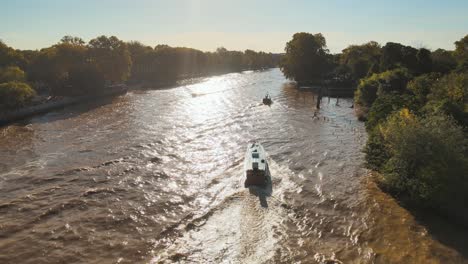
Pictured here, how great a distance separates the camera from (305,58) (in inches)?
4045

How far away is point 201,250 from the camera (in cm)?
2039

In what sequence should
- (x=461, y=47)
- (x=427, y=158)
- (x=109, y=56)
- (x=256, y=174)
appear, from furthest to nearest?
(x=109, y=56) → (x=461, y=47) → (x=256, y=174) → (x=427, y=158)

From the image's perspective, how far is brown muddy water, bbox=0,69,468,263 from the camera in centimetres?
2034

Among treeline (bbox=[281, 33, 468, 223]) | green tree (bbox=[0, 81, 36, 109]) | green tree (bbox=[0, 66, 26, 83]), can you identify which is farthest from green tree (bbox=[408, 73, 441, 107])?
green tree (bbox=[0, 66, 26, 83])

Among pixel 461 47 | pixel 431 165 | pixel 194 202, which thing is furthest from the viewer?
pixel 461 47

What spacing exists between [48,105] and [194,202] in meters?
51.8

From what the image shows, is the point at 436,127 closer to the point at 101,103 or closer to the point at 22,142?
the point at 22,142

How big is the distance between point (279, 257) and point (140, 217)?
34.1 ft

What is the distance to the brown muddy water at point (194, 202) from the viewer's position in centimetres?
2034

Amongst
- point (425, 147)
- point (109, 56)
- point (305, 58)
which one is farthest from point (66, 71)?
point (425, 147)

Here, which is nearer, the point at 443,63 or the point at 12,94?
the point at 12,94

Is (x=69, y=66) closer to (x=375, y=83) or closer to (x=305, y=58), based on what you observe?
(x=305, y=58)

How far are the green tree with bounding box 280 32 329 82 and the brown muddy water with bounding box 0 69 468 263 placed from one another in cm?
5694

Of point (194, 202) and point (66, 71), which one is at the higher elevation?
point (66, 71)
